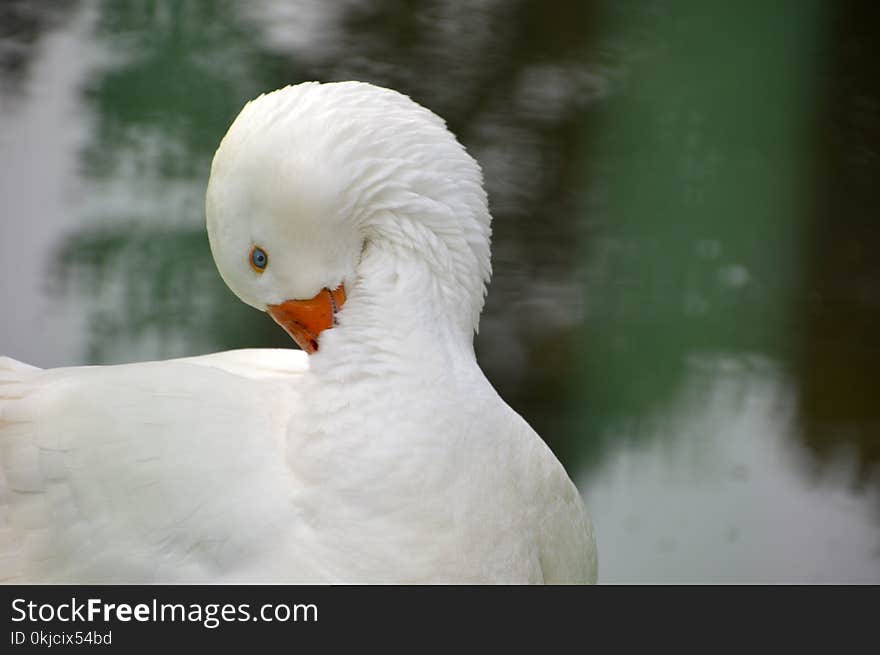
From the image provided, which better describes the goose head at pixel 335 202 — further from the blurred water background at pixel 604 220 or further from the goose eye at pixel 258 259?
the blurred water background at pixel 604 220

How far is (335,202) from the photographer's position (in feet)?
3.57

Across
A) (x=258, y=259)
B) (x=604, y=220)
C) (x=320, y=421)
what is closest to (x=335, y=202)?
(x=258, y=259)

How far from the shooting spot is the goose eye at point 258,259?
1126mm

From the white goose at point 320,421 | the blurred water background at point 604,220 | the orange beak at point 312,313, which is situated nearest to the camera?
the white goose at point 320,421

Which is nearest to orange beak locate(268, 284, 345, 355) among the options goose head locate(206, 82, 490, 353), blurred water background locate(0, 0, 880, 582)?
goose head locate(206, 82, 490, 353)

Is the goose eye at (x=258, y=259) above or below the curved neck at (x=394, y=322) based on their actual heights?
above

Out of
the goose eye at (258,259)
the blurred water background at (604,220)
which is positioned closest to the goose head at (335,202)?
the goose eye at (258,259)

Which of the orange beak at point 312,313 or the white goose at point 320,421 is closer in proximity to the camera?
the white goose at point 320,421

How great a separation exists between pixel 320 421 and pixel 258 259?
19 centimetres

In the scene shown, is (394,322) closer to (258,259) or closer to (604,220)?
(258,259)

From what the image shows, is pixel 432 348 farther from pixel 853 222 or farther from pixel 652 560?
pixel 853 222

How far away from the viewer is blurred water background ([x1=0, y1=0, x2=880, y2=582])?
1.91 meters

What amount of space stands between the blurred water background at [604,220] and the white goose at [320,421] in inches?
29.9

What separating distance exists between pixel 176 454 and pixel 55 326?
0.96m
